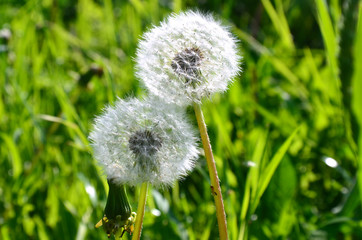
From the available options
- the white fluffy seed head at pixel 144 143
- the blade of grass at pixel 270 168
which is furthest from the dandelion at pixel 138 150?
the blade of grass at pixel 270 168

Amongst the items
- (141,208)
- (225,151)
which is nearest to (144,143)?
(141,208)

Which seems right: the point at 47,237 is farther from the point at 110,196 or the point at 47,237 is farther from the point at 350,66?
the point at 350,66

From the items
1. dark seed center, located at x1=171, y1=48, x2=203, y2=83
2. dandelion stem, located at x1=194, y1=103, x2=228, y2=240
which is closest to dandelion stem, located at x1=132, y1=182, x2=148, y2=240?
dandelion stem, located at x1=194, y1=103, x2=228, y2=240

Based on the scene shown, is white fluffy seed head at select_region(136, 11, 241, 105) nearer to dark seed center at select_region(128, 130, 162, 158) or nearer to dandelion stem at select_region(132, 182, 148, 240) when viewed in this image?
dark seed center at select_region(128, 130, 162, 158)

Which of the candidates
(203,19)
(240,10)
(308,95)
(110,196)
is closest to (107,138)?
(110,196)

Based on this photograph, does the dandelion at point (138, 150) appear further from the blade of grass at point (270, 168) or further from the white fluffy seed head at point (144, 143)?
the blade of grass at point (270, 168)

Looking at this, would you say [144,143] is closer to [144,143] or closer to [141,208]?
[144,143]
